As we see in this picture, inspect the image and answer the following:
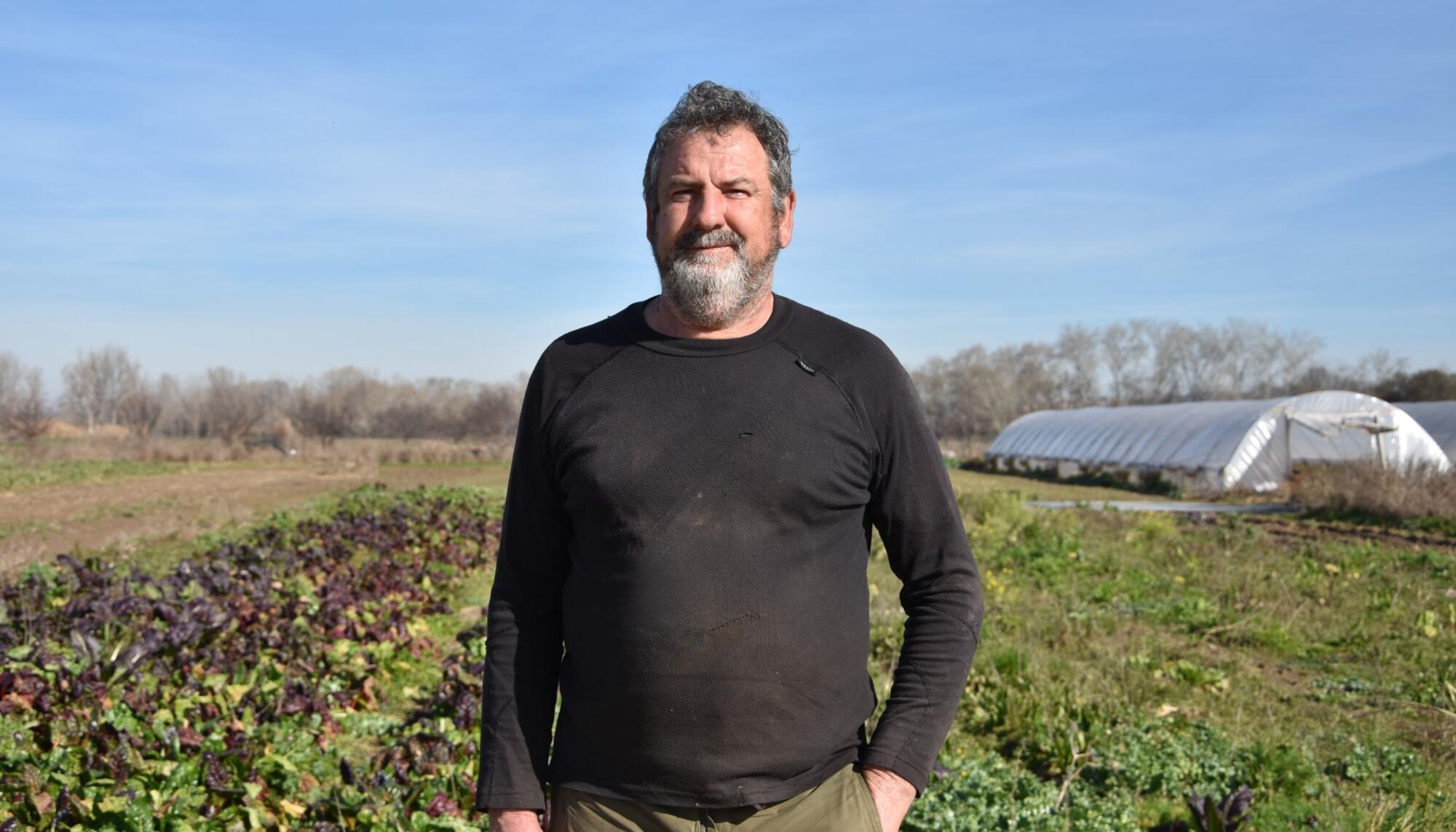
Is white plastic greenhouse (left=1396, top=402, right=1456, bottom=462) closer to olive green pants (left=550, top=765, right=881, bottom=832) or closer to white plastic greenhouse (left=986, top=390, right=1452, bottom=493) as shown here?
white plastic greenhouse (left=986, top=390, right=1452, bottom=493)

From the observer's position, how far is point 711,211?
2.03 meters

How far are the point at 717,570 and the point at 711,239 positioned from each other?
60cm

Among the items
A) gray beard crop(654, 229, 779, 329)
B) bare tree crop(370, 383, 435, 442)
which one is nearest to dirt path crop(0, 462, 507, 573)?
gray beard crop(654, 229, 779, 329)

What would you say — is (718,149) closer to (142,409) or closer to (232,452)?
(232,452)

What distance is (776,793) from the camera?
6.24 ft

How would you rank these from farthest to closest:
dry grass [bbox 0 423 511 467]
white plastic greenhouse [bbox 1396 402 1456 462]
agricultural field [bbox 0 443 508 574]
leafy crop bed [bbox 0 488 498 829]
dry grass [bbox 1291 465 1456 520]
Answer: dry grass [bbox 0 423 511 467], white plastic greenhouse [bbox 1396 402 1456 462], dry grass [bbox 1291 465 1456 520], agricultural field [bbox 0 443 508 574], leafy crop bed [bbox 0 488 498 829]

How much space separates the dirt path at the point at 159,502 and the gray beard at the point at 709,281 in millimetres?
8974

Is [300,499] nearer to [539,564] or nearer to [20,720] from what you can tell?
[20,720]

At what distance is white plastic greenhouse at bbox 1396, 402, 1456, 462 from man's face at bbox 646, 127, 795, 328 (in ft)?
93.3

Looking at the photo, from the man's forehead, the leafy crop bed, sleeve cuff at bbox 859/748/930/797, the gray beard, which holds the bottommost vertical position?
the leafy crop bed

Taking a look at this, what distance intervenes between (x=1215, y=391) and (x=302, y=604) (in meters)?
88.5

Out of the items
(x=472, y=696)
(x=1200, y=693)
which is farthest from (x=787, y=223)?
(x=1200, y=693)

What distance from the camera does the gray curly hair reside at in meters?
2.03

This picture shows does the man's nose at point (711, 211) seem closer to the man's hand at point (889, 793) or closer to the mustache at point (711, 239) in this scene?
the mustache at point (711, 239)
